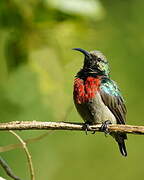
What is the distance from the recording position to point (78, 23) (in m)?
3.88

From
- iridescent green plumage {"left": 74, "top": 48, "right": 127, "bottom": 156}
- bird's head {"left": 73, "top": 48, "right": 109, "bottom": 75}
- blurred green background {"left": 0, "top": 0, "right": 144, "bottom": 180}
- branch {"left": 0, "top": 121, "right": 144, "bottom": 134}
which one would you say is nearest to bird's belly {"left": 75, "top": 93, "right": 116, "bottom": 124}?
iridescent green plumage {"left": 74, "top": 48, "right": 127, "bottom": 156}

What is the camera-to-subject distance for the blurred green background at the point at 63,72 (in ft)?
12.2

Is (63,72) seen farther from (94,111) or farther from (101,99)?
(101,99)

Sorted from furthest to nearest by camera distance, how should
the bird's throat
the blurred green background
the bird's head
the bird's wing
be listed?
the bird's head
the bird's wing
the bird's throat
the blurred green background

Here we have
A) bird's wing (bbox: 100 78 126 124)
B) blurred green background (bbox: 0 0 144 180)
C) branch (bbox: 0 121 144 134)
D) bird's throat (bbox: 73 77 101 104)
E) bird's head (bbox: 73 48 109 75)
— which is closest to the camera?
branch (bbox: 0 121 144 134)

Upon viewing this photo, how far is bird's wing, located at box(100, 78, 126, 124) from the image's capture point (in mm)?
5516

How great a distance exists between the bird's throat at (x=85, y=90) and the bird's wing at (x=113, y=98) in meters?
0.08

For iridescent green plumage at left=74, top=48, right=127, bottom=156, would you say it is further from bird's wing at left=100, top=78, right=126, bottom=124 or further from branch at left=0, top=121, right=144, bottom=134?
branch at left=0, top=121, right=144, bottom=134

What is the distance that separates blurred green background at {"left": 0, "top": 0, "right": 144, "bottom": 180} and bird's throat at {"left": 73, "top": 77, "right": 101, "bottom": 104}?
30 centimetres

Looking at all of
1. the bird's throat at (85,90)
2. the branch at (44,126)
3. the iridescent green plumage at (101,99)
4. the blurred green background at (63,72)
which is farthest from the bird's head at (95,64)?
the branch at (44,126)

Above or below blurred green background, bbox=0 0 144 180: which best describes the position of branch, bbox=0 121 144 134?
below

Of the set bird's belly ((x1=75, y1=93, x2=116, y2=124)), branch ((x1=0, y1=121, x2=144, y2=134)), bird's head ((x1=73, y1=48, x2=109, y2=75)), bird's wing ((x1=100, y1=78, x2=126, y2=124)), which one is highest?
bird's head ((x1=73, y1=48, x2=109, y2=75))

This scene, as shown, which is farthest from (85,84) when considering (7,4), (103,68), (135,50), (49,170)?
(135,50)

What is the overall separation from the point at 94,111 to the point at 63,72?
1.70m
